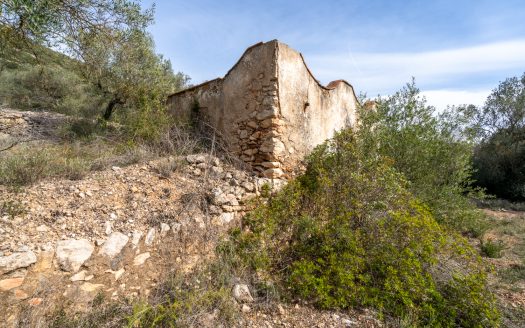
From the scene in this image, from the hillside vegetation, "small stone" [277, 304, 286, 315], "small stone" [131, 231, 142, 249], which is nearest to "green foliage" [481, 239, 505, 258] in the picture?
the hillside vegetation

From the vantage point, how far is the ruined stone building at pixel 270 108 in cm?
449

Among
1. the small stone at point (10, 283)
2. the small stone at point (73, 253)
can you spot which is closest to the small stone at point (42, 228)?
the small stone at point (73, 253)

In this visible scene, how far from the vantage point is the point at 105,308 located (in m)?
2.52

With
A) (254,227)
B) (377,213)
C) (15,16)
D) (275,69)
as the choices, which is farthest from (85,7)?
(377,213)

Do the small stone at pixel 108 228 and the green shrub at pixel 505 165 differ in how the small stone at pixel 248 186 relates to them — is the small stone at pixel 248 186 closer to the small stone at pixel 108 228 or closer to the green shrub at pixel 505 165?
Result: the small stone at pixel 108 228

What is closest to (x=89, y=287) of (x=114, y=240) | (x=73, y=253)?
(x=73, y=253)

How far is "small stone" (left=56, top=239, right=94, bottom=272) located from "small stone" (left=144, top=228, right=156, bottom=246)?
56 cm

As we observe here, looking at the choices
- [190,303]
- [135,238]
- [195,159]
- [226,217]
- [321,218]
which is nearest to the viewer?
[190,303]

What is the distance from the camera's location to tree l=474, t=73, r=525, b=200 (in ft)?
44.6

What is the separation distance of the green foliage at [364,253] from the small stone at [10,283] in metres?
2.16

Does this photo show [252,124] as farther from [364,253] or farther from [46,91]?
[46,91]

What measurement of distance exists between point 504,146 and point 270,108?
54.4ft

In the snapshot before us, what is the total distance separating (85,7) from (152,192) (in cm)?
319

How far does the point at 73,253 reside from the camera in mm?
2650
